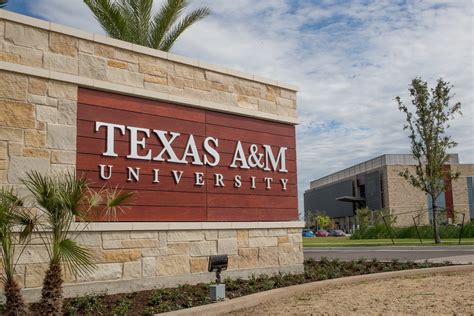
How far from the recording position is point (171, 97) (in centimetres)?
967

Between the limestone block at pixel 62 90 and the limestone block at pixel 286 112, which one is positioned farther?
the limestone block at pixel 286 112

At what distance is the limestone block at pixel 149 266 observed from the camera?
8.80m

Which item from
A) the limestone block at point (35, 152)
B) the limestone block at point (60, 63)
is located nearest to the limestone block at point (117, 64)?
the limestone block at point (60, 63)

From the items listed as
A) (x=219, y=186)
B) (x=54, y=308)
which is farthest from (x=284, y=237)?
(x=54, y=308)

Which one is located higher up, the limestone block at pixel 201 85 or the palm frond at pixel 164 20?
the palm frond at pixel 164 20

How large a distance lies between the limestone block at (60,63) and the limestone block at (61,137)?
3.05 ft

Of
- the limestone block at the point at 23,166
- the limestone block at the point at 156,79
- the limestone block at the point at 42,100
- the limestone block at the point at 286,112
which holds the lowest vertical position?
the limestone block at the point at 23,166

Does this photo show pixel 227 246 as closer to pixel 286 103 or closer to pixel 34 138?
pixel 286 103

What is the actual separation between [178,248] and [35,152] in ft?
9.82

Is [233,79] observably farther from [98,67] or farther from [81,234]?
[81,234]

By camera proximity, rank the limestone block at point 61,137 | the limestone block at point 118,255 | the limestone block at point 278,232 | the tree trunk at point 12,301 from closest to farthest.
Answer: the tree trunk at point 12,301, the limestone block at point 61,137, the limestone block at point 118,255, the limestone block at point 278,232

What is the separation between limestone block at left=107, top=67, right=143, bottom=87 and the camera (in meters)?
8.95

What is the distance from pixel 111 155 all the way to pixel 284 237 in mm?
4390

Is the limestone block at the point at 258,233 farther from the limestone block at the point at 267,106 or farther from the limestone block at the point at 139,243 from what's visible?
the limestone block at the point at 267,106
